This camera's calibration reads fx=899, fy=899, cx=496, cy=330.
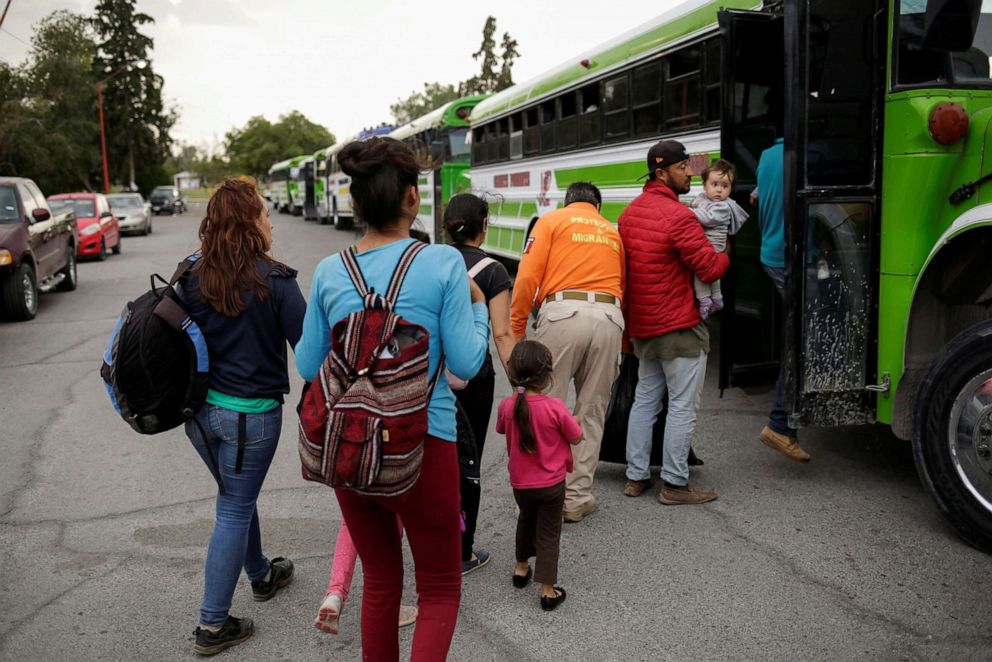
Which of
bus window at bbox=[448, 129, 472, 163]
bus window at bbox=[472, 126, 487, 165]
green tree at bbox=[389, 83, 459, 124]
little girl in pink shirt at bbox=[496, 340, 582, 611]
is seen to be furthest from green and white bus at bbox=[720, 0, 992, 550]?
green tree at bbox=[389, 83, 459, 124]

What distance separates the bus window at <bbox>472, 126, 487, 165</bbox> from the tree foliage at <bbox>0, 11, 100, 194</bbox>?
104 ft

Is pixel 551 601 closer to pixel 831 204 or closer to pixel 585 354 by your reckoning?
pixel 585 354

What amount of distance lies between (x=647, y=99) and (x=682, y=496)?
14.9 feet

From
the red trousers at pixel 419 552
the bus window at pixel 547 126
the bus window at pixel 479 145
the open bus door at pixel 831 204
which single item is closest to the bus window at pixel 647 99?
the bus window at pixel 547 126

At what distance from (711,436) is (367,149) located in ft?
13.6

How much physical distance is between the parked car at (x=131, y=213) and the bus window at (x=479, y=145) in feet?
60.4

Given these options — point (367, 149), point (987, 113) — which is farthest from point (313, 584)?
point (987, 113)

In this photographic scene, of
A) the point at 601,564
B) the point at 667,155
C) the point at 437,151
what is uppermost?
the point at 437,151

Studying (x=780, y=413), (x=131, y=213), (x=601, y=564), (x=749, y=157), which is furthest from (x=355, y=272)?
(x=131, y=213)

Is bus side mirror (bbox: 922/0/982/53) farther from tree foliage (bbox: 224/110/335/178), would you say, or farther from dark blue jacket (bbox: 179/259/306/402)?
tree foliage (bbox: 224/110/335/178)

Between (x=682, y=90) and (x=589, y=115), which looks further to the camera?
(x=589, y=115)

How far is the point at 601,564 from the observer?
405 centimetres

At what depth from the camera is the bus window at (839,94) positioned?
4.39 metres

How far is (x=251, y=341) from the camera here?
3.22 m
